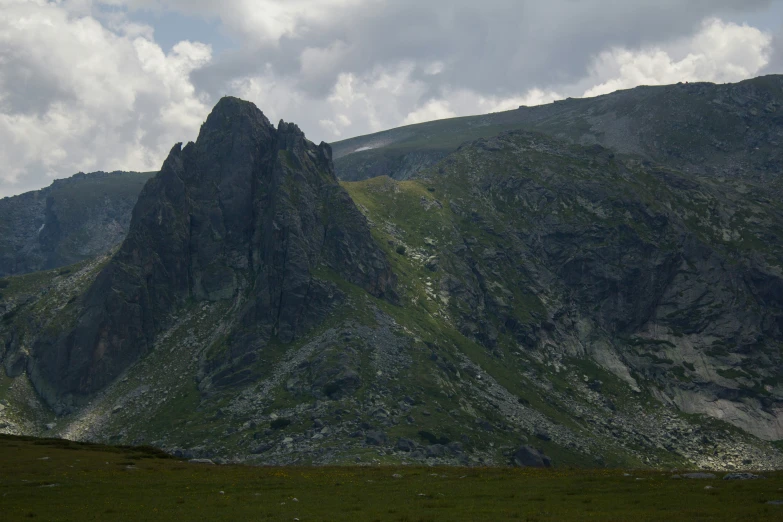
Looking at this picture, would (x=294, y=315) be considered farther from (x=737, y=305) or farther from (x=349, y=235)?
(x=737, y=305)

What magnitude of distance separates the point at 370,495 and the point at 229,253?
13725 cm

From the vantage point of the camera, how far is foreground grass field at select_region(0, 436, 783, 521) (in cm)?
3728

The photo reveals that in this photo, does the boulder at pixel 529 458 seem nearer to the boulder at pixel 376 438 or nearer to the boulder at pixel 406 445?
the boulder at pixel 406 445

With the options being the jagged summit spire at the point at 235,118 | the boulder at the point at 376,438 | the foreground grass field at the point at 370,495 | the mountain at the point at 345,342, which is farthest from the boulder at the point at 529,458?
the jagged summit spire at the point at 235,118

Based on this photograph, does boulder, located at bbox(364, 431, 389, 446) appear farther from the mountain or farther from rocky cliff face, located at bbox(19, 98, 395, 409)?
rocky cliff face, located at bbox(19, 98, 395, 409)

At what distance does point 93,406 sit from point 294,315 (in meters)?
48.9

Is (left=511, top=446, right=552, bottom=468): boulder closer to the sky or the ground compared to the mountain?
closer to the ground

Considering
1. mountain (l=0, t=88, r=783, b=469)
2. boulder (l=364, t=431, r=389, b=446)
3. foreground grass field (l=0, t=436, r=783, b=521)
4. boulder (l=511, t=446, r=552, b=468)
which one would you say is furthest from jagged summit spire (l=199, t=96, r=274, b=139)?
foreground grass field (l=0, t=436, r=783, b=521)

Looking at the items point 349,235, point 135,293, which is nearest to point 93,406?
point 135,293

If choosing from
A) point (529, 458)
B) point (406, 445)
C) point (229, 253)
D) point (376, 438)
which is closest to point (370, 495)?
point (406, 445)

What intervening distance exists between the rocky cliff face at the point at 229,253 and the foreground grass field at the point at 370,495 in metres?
90.6

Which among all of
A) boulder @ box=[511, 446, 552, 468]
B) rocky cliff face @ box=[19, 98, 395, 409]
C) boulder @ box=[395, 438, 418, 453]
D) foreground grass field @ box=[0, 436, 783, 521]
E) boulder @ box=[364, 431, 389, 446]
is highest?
rocky cliff face @ box=[19, 98, 395, 409]

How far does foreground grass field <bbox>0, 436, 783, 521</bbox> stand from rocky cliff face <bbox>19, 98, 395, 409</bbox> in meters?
90.6

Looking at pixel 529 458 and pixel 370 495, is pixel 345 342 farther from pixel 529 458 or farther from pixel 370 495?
pixel 370 495
